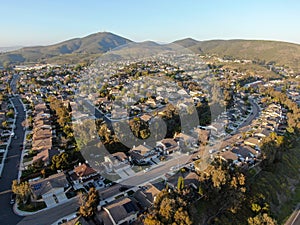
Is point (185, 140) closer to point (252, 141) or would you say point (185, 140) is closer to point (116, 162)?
point (252, 141)

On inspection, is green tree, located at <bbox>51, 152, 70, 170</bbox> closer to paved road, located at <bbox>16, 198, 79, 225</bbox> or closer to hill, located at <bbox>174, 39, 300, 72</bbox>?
paved road, located at <bbox>16, 198, 79, 225</bbox>

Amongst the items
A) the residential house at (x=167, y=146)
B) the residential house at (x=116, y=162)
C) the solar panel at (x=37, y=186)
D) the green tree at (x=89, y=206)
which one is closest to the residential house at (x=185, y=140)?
the residential house at (x=167, y=146)

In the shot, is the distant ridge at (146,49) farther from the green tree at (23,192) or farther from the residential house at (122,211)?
the residential house at (122,211)

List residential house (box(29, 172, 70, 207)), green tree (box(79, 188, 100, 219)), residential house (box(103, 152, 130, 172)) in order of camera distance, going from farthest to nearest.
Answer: residential house (box(103, 152, 130, 172))
residential house (box(29, 172, 70, 207))
green tree (box(79, 188, 100, 219))

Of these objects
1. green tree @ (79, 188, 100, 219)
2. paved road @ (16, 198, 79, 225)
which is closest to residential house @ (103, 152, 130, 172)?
paved road @ (16, 198, 79, 225)

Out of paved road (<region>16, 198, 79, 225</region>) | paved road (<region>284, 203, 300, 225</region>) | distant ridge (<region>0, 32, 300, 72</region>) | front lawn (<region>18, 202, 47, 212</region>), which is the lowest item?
paved road (<region>284, 203, 300, 225</region>)

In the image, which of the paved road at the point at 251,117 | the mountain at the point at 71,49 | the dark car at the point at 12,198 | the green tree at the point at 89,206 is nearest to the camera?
the green tree at the point at 89,206

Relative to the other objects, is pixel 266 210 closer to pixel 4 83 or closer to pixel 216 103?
pixel 216 103
